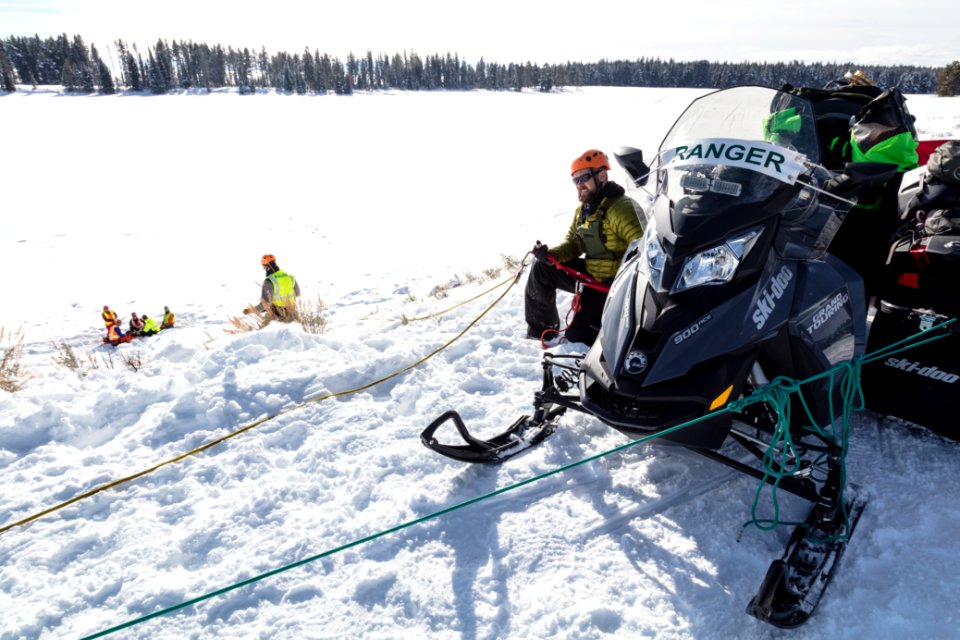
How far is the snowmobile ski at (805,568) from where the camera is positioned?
2070 mm

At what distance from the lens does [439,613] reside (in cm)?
227

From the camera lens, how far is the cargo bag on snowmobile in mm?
2914

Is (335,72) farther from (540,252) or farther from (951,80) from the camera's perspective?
(540,252)

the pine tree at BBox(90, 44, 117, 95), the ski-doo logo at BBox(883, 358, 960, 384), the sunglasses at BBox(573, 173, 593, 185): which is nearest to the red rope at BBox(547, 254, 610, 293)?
the sunglasses at BBox(573, 173, 593, 185)

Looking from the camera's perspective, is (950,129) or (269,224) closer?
(950,129)

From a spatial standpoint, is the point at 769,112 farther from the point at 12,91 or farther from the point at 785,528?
the point at 12,91

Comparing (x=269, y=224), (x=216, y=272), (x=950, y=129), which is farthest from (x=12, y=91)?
(x=950, y=129)

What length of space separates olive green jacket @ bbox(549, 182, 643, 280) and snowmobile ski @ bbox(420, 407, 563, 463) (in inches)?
53.3

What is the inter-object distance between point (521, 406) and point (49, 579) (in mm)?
2435

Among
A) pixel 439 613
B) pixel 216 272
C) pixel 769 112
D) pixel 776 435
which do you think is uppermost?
pixel 769 112

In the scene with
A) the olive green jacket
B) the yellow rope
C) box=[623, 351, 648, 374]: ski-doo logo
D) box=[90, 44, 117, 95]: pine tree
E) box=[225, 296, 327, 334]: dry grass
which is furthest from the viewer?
box=[90, 44, 117, 95]: pine tree

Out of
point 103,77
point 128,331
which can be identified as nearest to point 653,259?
point 128,331

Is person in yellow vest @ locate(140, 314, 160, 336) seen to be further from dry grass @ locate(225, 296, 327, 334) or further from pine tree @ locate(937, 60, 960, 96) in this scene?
pine tree @ locate(937, 60, 960, 96)

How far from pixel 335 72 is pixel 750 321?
104 meters
